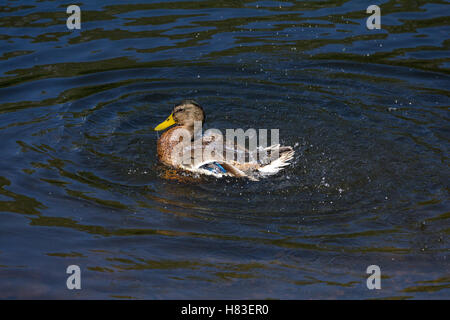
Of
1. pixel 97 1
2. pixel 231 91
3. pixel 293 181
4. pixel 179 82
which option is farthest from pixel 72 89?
pixel 293 181

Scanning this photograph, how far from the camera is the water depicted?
5.68m

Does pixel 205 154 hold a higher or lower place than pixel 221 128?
lower

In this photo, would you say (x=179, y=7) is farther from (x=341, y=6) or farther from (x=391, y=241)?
(x=391, y=241)

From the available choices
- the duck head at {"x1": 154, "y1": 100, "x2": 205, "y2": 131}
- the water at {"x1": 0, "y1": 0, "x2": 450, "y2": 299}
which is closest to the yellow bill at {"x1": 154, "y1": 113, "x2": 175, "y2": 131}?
the duck head at {"x1": 154, "y1": 100, "x2": 205, "y2": 131}

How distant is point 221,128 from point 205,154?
1.10 metres

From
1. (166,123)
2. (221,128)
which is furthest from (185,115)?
(221,128)

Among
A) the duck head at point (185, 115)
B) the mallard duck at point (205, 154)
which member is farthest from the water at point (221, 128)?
the duck head at point (185, 115)

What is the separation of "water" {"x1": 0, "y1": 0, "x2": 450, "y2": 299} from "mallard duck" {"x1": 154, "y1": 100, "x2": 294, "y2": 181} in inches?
8.5

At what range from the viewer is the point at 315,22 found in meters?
11.4

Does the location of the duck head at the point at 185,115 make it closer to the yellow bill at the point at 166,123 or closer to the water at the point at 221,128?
the yellow bill at the point at 166,123

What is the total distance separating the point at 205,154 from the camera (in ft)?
25.0

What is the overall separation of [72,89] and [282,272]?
5373 millimetres

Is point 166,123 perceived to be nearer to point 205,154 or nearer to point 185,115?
point 185,115

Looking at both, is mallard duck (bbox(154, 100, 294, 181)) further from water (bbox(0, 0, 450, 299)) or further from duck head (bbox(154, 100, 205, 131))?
water (bbox(0, 0, 450, 299))
